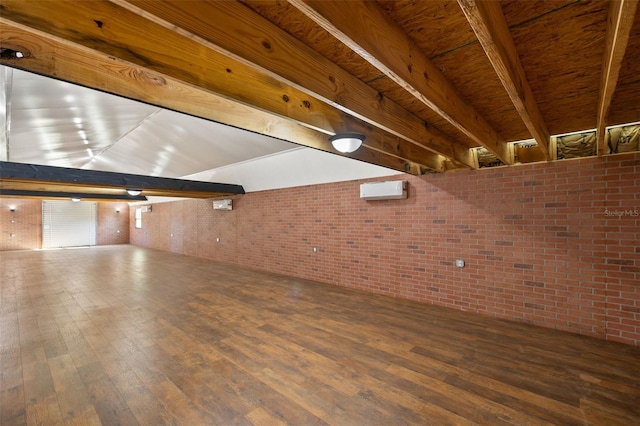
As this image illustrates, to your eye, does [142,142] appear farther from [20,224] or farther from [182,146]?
[20,224]

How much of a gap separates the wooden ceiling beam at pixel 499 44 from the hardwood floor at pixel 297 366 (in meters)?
2.07

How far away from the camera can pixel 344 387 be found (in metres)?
2.15

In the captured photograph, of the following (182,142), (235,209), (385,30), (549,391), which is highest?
(182,142)

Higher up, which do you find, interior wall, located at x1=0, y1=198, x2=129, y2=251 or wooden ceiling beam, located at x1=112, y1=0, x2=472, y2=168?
wooden ceiling beam, located at x1=112, y1=0, x2=472, y2=168

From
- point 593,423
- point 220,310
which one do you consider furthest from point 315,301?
point 593,423

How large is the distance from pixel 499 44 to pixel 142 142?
6.70 m

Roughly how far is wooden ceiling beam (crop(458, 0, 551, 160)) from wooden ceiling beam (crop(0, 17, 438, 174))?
1189 mm

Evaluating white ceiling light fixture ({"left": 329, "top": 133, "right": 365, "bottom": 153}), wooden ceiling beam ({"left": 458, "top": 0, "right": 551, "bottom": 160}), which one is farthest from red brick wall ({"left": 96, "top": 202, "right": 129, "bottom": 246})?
wooden ceiling beam ({"left": 458, "top": 0, "right": 551, "bottom": 160})

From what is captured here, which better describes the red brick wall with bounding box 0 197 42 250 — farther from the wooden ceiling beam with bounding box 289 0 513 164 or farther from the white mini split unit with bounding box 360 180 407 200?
the wooden ceiling beam with bounding box 289 0 513 164

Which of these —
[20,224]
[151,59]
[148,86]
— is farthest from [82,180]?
[20,224]

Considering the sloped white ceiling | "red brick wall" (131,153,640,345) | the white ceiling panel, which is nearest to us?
"red brick wall" (131,153,640,345)

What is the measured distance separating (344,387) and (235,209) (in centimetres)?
637

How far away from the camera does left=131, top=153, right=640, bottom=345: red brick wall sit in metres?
2.93

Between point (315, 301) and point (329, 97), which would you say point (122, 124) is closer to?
point (315, 301)
